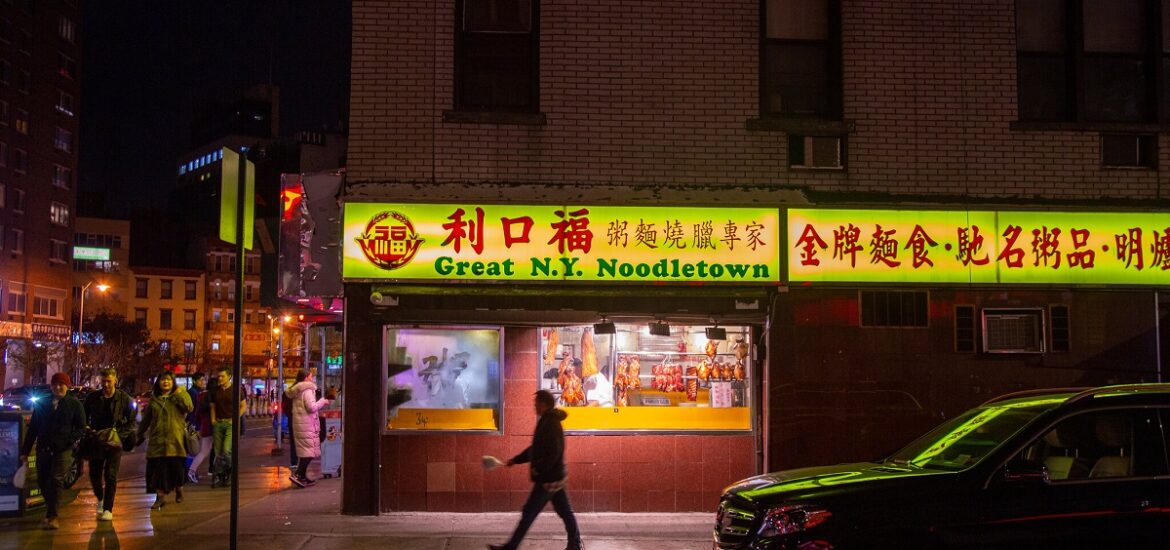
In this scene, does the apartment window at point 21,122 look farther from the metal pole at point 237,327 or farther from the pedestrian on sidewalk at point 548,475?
the pedestrian on sidewalk at point 548,475

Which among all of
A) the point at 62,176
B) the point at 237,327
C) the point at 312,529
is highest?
the point at 62,176

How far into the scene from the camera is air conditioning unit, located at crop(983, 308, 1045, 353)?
1145 centimetres

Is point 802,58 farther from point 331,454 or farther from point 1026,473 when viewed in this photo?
point 331,454

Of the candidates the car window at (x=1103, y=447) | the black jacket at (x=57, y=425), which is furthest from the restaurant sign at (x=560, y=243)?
the car window at (x=1103, y=447)

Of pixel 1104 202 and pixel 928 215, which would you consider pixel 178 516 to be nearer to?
pixel 928 215

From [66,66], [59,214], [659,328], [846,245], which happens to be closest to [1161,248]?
[846,245]

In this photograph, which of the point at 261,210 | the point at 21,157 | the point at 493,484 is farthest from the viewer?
the point at 21,157

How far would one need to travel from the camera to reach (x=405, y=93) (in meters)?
11.2

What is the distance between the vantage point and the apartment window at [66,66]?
238 ft

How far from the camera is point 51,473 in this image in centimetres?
1098

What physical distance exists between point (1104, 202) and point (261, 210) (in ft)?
47.7

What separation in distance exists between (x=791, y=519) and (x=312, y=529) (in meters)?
5.96

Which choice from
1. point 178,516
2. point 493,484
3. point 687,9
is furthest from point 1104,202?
point 178,516

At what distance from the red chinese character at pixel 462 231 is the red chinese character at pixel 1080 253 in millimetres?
6878
